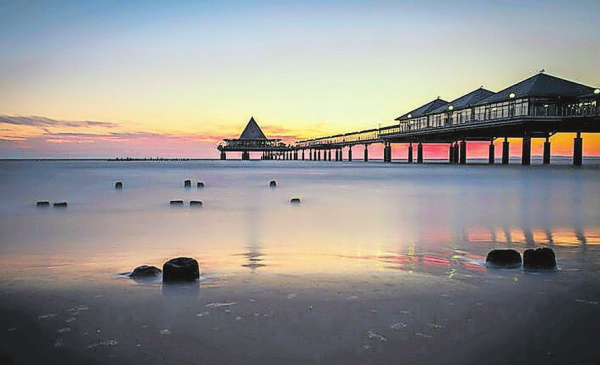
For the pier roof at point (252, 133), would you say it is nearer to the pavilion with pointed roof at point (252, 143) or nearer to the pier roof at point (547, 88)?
the pavilion with pointed roof at point (252, 143)

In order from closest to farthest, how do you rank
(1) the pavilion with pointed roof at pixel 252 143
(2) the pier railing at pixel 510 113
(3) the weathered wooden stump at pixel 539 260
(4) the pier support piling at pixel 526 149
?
(3) the weathered wooden stump at pixel 539 260 → (2) the pier railing at pixel 510 113 → (4) the pier support piling at pixel 526 149 → (1) the pavilion with pointed roof at pixel 252 143

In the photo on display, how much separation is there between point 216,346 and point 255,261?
307 centimetres

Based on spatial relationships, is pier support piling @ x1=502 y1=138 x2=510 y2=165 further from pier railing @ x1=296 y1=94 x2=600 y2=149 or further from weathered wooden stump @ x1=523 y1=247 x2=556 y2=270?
weathered wooden stump @ x1=523 y1=247 x2=556 y2=270

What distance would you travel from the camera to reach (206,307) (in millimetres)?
4035

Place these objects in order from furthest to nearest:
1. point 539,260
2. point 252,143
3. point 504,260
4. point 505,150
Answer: point 252,143
point 505,150
point 504,260
point 539,260

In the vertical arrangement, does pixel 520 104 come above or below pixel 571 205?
above

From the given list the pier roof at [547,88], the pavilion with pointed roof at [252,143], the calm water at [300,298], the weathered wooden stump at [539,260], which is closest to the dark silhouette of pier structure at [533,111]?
the pier roof at [547,88]

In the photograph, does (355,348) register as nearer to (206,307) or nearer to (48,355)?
(206,307)

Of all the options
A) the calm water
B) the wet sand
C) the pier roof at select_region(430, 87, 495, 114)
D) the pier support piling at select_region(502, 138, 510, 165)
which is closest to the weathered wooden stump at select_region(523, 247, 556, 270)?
the calm water

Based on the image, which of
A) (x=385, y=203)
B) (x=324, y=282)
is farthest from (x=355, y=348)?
(x=385, y=203)

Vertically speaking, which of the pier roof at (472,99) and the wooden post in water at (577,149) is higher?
the pier roof at (472,99)

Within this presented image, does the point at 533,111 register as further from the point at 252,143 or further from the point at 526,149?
the point at 252,143

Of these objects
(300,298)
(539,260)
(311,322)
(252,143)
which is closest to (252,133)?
(252,143)

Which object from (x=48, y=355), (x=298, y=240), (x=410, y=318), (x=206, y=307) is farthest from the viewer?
(x=298, y=240)
